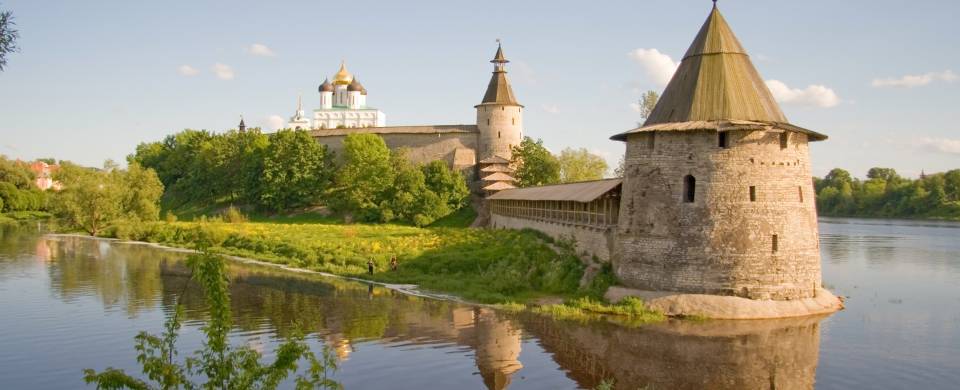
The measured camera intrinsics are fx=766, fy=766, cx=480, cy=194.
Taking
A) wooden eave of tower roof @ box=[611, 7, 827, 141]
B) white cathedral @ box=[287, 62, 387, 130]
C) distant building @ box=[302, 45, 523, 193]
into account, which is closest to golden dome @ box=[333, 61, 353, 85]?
white cathedral @ box=[287, 62, 387, 130]

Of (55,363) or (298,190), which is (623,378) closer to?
(55,363)

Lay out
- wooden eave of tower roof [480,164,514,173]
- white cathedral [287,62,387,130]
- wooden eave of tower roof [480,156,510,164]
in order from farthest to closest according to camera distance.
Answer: white cathedral [287,62,387,130]
wooden eave of tower roof [480,156,510,164]
wooden eave of tower roof [480,164,514,173]

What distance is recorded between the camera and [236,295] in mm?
23719

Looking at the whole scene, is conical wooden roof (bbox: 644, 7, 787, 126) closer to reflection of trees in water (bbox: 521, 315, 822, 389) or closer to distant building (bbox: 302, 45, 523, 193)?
reflection of trees in water (bbox: 521, 315, 822, 389)

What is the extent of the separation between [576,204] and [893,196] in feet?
260

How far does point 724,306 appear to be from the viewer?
19.4 m

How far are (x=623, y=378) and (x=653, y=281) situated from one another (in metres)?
6.56

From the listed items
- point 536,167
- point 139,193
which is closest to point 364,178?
point 536,167

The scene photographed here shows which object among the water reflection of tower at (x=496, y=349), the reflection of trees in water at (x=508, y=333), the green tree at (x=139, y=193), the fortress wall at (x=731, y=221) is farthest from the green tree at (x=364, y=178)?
the water reflection of tower at (x=496, y=349)

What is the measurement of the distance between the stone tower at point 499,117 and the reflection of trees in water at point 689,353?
3843 cm

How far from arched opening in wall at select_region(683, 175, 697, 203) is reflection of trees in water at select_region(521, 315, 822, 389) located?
3425 mm

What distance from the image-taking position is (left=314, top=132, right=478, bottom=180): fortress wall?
5794 centimetres

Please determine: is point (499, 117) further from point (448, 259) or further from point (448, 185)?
point (448, 259)

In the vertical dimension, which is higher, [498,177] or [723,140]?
[498,177]
